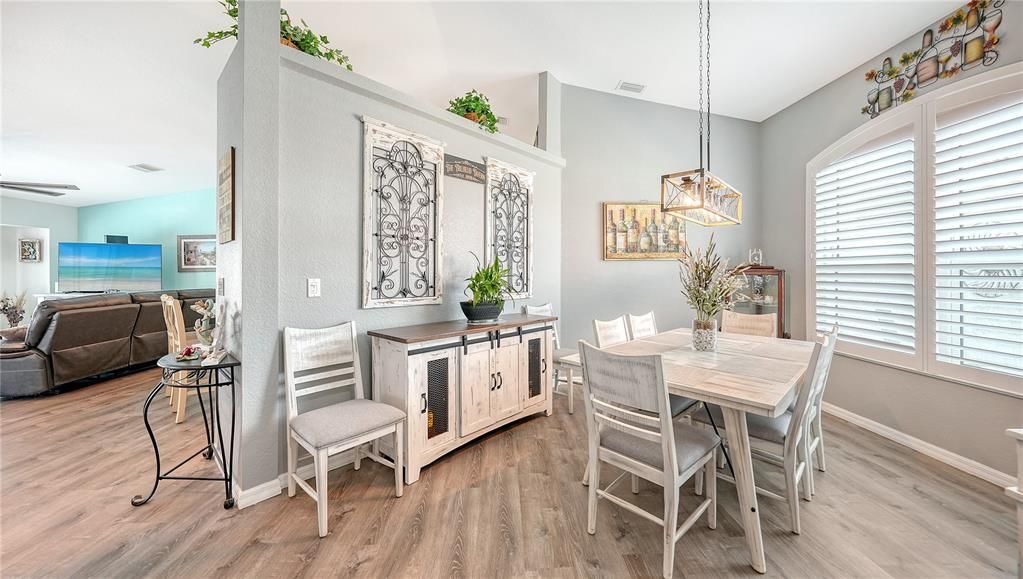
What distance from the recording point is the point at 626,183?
444cm

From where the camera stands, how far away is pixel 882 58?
120 inches

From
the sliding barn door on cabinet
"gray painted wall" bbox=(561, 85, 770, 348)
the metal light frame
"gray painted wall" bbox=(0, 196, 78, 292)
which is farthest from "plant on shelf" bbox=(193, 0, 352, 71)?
"gray painted wall" bbox=(0, 196, 78, 292)

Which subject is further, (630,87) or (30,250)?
(30,250)

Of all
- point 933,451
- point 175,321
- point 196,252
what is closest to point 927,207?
point 933,451

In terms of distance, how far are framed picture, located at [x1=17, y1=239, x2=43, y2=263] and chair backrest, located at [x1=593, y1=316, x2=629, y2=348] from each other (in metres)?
11.3

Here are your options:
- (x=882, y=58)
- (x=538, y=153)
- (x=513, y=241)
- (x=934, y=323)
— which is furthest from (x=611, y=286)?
(x=882, y=58)

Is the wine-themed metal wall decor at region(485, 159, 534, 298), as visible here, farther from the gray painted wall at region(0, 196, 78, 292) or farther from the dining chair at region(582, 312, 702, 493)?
the gray painted wall at region(0, 196, 78, 292)

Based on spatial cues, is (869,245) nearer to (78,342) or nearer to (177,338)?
(177,338)

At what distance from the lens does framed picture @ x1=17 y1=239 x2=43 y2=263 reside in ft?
24.7

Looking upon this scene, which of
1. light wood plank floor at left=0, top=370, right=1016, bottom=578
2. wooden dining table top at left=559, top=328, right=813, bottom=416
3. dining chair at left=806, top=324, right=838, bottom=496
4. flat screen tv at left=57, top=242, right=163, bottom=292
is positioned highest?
flat screen tv at left=57, top=242, right=163, bottom=292

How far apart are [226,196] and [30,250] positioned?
31.5ft

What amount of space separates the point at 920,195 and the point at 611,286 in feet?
8.34

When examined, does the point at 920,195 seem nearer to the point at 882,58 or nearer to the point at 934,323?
the point at 934,323

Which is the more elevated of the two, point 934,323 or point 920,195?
point 920,195
